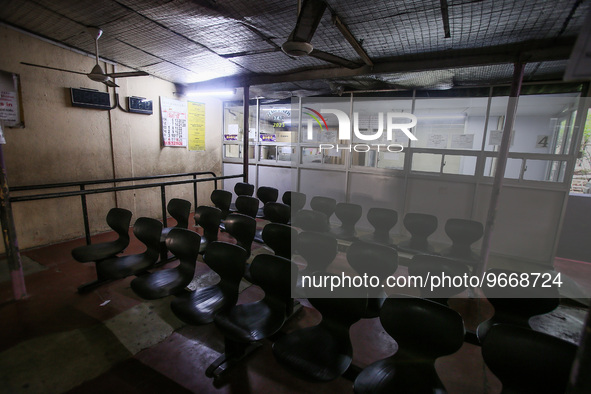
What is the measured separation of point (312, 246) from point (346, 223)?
1469 mm

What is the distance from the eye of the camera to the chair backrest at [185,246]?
2.51m

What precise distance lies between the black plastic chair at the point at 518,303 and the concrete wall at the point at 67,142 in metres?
5.52

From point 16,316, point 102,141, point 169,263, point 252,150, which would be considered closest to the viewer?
point 16,316

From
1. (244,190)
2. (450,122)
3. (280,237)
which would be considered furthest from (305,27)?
(450,122)

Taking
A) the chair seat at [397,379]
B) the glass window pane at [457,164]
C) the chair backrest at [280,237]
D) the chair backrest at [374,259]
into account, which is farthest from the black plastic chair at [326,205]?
the chair seat at [397,379]

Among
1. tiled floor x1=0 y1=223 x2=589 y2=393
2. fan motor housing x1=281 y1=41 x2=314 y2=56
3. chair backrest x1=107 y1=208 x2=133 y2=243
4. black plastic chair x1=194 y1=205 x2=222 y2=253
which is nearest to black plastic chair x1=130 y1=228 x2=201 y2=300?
tiled floor x1=0 y1=223 x2=589 y2=393

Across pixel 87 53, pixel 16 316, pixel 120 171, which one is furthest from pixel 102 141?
pixel 16 316

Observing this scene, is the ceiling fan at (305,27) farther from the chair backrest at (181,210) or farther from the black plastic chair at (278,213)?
the chair backrest at (181,210)

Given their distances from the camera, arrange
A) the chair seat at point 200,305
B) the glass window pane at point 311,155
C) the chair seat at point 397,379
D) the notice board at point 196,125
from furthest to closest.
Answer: the notice board at point 196,125 < the glass window pane at point 311,155 < the chair seat at point 200,305 < the chair seat at point 397,379

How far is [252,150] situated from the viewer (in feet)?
21.8

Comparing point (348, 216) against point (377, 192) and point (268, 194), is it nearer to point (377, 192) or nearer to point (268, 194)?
point (377, 192)

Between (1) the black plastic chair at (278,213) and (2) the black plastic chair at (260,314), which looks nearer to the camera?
(2) the black plastic chair at (260,314)

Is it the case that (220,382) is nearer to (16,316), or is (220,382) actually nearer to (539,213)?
(16,316)

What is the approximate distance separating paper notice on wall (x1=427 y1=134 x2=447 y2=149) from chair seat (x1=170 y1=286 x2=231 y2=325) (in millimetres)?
4120
